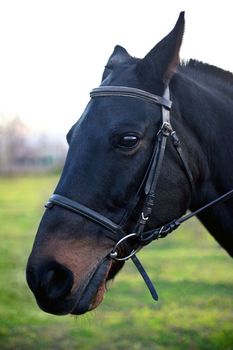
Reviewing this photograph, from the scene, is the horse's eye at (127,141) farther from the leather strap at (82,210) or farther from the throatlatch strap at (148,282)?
the throatlatch strap at (148,282)

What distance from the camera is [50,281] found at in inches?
102

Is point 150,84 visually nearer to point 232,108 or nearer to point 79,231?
point 232,108

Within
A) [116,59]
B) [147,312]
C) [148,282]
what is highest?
[116,59]

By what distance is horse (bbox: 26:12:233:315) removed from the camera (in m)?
2.65

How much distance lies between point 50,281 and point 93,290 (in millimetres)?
263

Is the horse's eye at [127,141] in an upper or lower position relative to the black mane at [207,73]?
lower

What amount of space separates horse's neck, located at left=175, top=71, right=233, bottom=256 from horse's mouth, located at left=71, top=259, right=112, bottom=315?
0.79 metres

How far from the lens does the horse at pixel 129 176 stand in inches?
104

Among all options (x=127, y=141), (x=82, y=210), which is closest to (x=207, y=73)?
(x=127, y=141)

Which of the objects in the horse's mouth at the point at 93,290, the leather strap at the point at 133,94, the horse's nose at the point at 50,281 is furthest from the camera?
the leather strap at the point at 133,94

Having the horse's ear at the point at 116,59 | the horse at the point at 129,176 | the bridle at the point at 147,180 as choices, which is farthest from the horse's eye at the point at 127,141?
the horse's ear at the point at 116,59

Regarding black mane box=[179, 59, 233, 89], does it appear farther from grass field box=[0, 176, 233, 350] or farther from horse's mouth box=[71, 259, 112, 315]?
grass field box=[0, 176, 233, 350]

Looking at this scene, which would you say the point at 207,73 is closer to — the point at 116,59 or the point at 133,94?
the point at 116,59

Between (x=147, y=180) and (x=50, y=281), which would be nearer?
(x=50, y=281)
